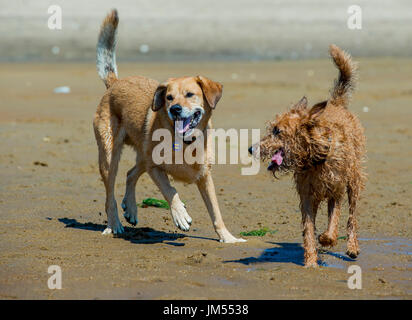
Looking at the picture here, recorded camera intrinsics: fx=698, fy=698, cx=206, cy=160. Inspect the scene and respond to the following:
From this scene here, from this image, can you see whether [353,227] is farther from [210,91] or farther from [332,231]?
[210,91]

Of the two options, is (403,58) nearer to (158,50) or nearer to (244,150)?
(158,50)

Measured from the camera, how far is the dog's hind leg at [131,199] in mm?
7746

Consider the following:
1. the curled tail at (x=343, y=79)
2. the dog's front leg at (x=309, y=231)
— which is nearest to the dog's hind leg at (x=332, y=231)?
the dog's front leg at (x=309, y=231)

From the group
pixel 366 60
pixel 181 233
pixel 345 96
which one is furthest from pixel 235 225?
pixel 366 60

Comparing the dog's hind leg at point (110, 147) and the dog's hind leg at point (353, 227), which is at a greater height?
the dog's hind leg at point (110, 147)

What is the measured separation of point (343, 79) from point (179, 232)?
2.35 m

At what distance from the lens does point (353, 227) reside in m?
6.25

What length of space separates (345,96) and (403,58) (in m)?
21.4

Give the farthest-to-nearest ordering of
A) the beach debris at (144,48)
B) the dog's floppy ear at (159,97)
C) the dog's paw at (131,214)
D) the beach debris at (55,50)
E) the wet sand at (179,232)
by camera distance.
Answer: the beach debris at (144,48) < the beach debris at (55,50) < the dog's paw at (131,214) < the dog's floppy ear at (159,97) < the wet sand at (179,232)

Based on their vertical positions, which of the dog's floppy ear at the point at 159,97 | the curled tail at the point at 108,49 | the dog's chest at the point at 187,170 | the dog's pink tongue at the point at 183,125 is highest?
the curled tail at the point at 108,49

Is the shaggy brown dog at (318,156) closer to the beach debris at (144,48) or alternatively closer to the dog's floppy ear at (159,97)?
the dog's floppy ear at (159,97)

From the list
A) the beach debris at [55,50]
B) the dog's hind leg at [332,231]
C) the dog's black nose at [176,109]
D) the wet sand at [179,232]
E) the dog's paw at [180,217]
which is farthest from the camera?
the beach debris at [55,50]

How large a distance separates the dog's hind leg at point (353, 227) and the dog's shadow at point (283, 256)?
0.10 meters

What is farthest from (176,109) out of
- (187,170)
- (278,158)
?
(278,158)
